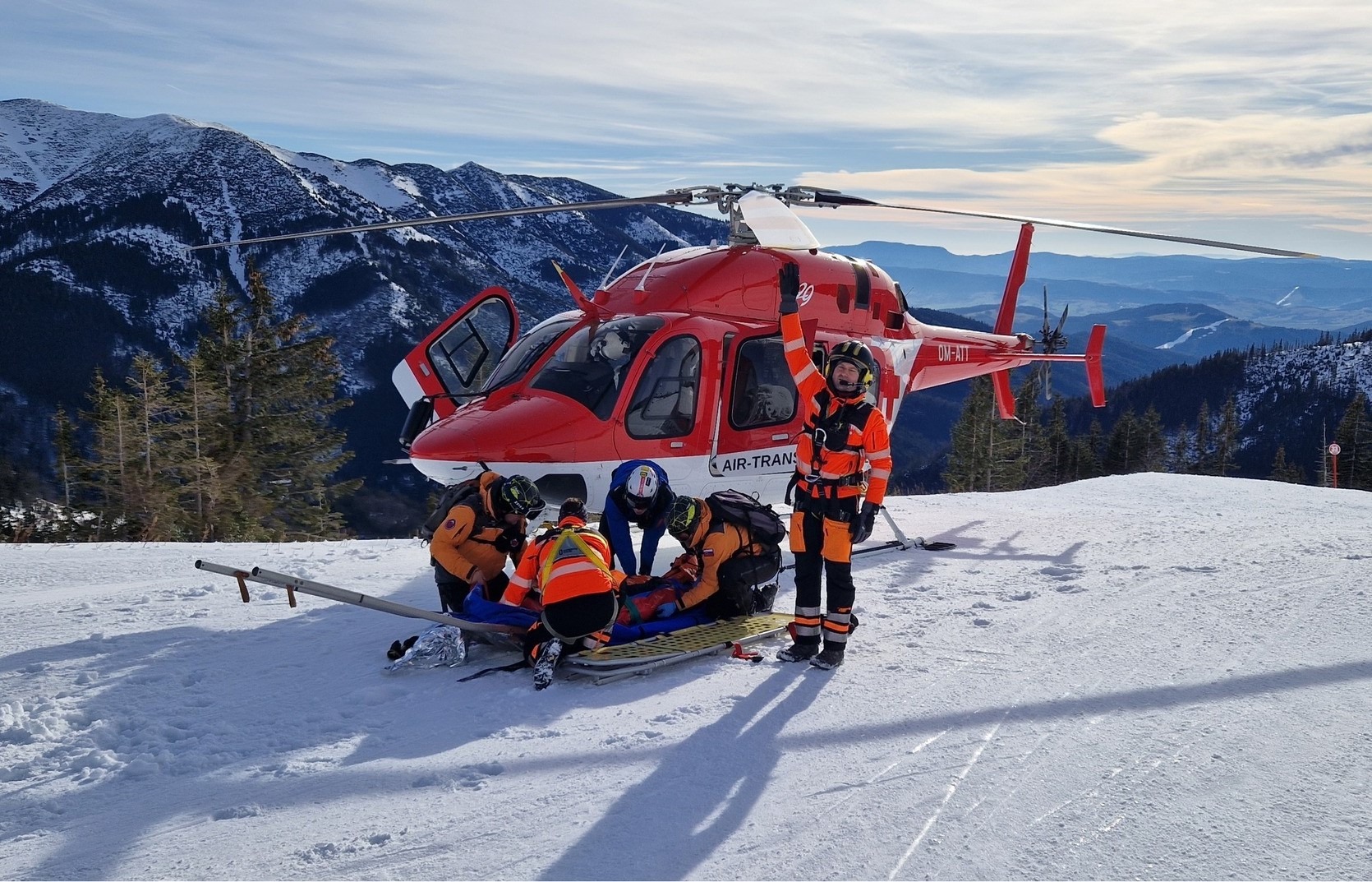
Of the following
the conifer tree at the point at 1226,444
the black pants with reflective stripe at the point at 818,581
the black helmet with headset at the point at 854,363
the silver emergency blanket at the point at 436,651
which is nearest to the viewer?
the silver emergency blanket at the point at 436,651

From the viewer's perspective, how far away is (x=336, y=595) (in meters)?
5.10

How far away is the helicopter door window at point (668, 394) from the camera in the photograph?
25.8 ft

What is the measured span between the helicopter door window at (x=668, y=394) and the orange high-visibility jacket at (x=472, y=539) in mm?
1882

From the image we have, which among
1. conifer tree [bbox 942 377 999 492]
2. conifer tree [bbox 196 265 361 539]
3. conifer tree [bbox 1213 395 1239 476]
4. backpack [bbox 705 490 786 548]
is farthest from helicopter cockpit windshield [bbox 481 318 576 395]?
conifer tree [bbox 1213 395 1239 476]

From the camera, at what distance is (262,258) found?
587 feet

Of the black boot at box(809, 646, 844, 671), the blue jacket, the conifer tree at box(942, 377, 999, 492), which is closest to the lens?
the black boot at box(809, 646, 844, 671)

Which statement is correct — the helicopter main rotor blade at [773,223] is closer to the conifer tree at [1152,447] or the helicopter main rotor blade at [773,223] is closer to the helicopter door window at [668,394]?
the helicopter door window at [668,394]

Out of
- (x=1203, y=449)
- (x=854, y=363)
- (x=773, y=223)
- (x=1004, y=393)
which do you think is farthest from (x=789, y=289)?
(x=1203, y=449)

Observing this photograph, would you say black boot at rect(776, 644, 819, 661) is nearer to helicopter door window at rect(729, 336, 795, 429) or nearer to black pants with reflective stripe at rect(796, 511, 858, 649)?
black pants with reflective stripe at rect(796, 511, 858, 649)

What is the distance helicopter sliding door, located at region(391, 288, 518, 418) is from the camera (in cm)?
856

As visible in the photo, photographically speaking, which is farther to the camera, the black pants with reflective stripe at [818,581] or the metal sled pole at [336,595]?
the black pants with reflective stripe at [818,581]

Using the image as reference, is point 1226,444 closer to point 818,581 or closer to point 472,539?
point 818,581

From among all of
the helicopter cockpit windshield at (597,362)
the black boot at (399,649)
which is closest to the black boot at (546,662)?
the black boot at (399,649)

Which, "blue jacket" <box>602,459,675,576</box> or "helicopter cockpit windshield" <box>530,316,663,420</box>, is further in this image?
"helicopter cockpit windshield" <box>530,316,663,420</box>
